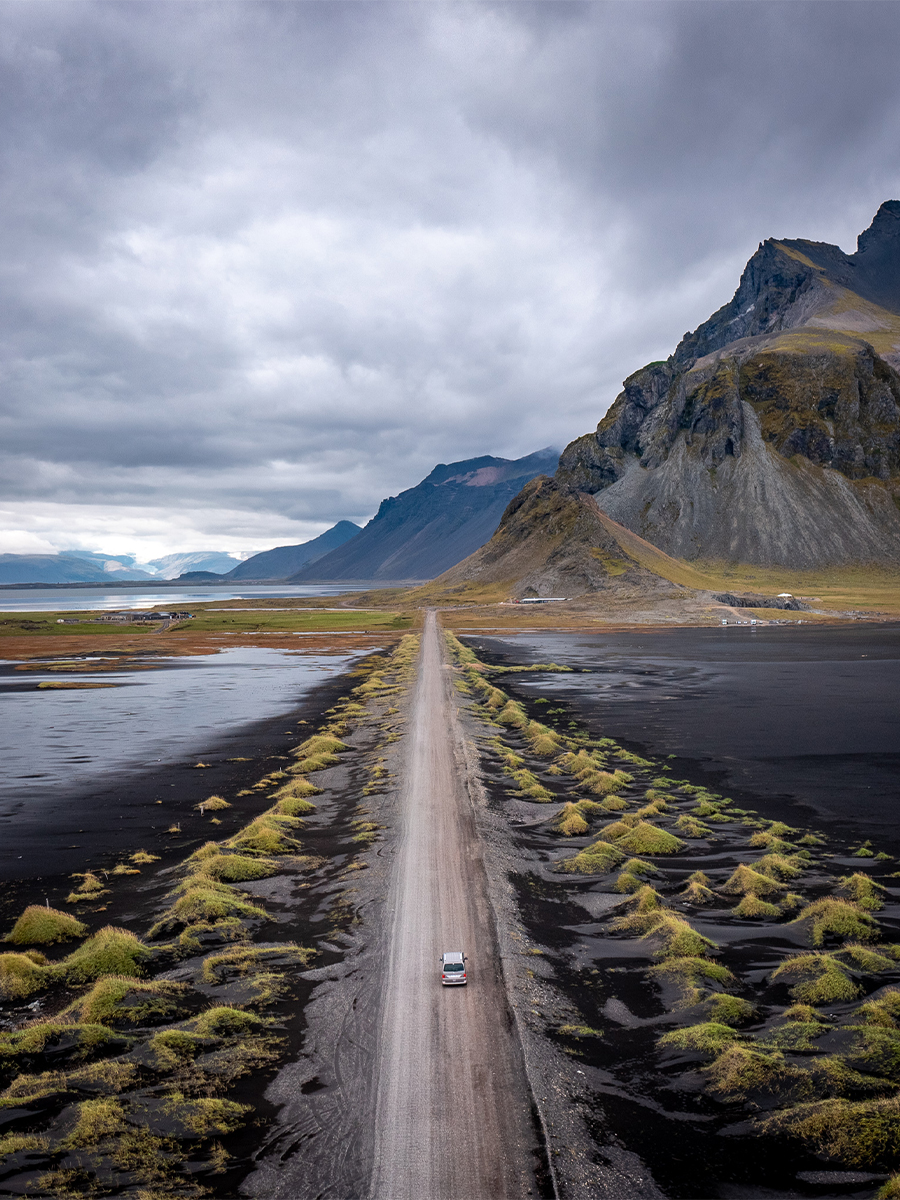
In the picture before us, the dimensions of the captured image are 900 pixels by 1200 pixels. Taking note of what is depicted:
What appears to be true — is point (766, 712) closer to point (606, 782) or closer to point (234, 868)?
point (606, 782)

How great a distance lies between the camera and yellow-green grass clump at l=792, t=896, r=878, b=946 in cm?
1905

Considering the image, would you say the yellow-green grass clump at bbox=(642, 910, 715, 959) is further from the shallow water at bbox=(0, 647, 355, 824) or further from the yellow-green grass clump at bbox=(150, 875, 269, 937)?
the shallow water at bbox=(0, 647, 355, 824)

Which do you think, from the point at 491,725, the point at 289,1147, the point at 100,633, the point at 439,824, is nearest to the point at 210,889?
the point at 439,824

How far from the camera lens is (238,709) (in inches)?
2333

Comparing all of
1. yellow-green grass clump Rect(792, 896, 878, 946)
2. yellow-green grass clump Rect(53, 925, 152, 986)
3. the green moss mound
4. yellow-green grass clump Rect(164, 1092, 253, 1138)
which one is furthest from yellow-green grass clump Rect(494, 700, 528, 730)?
yellow-green grass clump Rect(164, 1092, 253, 1138)

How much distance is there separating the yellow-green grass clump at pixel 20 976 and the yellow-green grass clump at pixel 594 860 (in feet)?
53.5

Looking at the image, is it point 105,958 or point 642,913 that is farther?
point 642,913

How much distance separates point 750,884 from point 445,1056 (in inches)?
516

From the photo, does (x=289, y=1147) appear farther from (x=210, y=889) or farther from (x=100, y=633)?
(x=100, y=633)

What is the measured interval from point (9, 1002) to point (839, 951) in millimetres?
21563

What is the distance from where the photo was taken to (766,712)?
51875 millimetres

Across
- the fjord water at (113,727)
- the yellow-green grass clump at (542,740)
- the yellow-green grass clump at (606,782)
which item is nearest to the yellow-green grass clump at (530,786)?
the yellow-green grass clump at (606,782)

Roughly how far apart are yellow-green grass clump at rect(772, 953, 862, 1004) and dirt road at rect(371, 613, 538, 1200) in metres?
7.52

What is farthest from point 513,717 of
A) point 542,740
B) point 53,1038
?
point 53,1038
